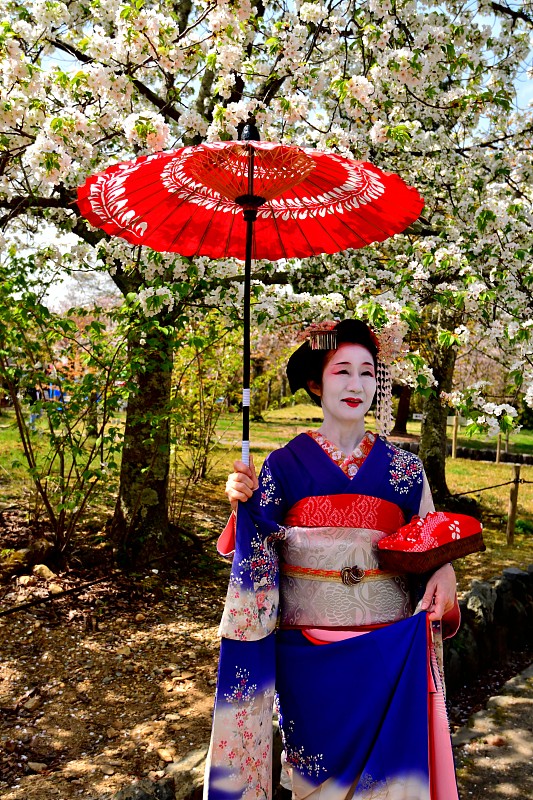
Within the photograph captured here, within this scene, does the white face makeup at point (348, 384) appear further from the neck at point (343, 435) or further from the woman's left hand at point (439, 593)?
the woman's left hand at point (439, 593)

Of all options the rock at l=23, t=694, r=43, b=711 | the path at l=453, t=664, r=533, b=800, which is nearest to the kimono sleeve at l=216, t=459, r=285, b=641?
the path at l=453, t=664, r=533, b=800

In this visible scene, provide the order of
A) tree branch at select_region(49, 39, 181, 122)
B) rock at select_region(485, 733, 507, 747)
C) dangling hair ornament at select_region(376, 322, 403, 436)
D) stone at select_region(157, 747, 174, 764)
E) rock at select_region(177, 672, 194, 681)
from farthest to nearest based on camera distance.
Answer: tree branch at select_region(49, 39, 181, 122), rock at select_region(177, 672, 194, 681), rock at select_region(485, 733, 507, 747), stone at select_region(157, 747, 174, 764), dangling hair ornament at select_region(376, 322, 403, 436)

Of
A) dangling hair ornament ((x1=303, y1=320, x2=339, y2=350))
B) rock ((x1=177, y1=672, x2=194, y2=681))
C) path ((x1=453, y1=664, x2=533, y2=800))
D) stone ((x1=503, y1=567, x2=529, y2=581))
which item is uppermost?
dangling hair ornament ((x1=303, y1=320, x2=339, y2=350))

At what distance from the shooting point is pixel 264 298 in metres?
5.22

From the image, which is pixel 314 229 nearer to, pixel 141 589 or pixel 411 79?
pixel 411 79

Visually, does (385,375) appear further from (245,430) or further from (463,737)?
(463,737)

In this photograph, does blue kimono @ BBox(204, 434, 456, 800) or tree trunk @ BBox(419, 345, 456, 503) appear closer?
blue kimono @ BBox(204, 434, 456, 800)

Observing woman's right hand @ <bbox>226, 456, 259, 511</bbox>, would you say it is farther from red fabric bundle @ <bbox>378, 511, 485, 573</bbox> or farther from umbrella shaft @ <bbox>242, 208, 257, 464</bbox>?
red fabric bundle @ <bbox>378, 511, 485, 573</bbox>

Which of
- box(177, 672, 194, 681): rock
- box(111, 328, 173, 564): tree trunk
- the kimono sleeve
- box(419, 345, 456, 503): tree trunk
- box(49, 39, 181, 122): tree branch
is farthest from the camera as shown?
box(419, 345, 456, 503): tree trunk

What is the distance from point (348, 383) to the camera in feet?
7.79

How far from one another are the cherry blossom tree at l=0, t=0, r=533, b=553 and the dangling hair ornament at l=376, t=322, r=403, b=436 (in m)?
1.30

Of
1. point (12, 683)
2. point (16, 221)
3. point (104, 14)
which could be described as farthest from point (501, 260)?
point (16, 221)

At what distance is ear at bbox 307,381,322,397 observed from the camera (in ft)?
8.28

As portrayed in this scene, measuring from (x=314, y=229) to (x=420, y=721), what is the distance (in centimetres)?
185
